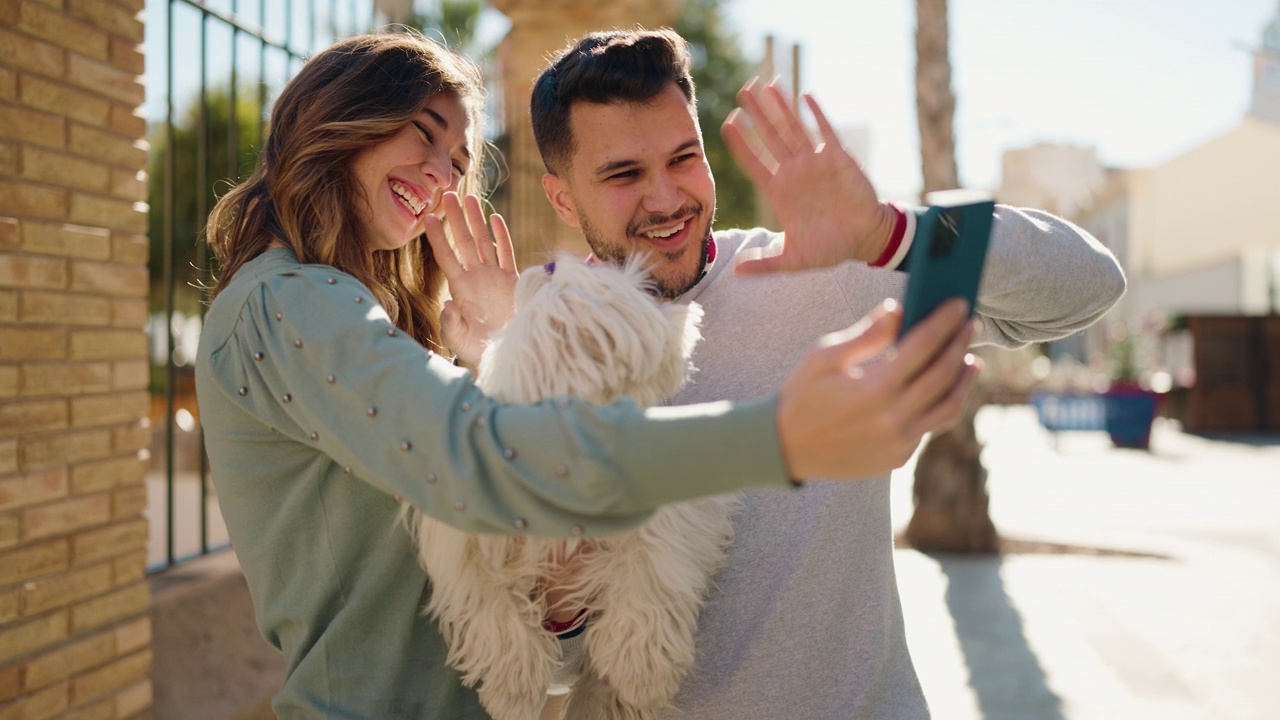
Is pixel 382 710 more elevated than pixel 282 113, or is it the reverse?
pixel 282 113

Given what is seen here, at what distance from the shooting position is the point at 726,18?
74.9 ft

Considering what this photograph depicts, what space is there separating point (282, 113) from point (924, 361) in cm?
133

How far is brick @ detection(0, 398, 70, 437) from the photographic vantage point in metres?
2.75

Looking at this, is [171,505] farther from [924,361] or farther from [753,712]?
[924,361]

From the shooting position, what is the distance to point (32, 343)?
112 inches

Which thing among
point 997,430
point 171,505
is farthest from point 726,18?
point 171,505

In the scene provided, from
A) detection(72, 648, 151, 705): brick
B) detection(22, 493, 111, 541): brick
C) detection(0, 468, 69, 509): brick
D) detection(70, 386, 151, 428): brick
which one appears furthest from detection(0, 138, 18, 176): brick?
detection(72, 648, 151, 705): brick

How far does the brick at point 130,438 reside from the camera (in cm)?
321

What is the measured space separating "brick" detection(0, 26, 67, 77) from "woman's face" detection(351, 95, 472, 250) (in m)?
1.63

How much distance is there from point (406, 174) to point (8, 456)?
172 centimetres

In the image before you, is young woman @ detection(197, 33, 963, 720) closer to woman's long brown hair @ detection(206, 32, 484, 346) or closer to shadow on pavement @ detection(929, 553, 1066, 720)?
woman's long brown hair @ detection(206, 32, 484, 346)

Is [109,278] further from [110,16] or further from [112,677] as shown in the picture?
[112,677]

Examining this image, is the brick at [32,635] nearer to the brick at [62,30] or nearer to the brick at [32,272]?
the brick at [32,272]

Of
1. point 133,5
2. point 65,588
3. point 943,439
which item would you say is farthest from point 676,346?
point 943,439
